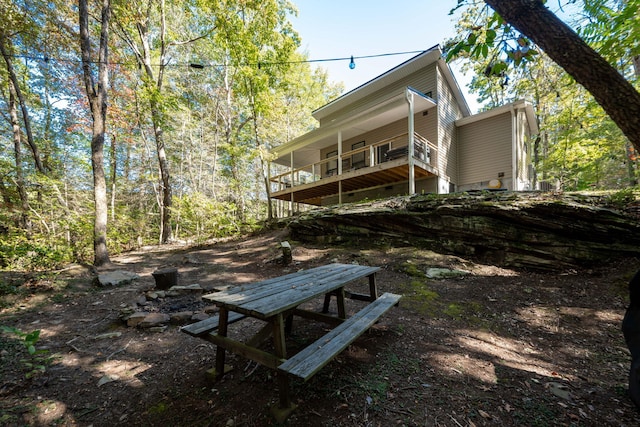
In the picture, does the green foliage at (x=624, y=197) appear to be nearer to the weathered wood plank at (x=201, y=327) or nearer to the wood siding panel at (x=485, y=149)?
the wood siding panel at (x=485, y=149)

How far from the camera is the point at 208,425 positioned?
1819 mm

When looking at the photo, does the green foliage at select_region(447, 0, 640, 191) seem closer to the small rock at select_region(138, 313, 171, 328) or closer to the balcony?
the balcony

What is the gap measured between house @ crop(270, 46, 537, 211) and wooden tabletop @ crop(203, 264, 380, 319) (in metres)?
7.07

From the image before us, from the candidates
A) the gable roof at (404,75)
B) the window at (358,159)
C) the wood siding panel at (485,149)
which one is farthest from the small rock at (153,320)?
the wood siding panel at (485,149)

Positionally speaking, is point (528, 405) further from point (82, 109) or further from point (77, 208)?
point (82, 109)

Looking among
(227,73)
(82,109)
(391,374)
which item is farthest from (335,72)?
(391,374)

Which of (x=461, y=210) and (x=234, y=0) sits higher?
(x=234, y=0)

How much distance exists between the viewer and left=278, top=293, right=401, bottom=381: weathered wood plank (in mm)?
1693

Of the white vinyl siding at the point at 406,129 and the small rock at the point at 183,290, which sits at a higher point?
the white vinyl siding at the point at 406,129

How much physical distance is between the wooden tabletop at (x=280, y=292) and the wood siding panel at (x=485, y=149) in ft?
36.0

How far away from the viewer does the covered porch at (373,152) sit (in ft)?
31.1

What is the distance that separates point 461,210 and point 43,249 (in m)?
9.88

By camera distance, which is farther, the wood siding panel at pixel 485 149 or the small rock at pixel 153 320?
the wood siding panel at pixel 485 149

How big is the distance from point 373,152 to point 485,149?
5.18 m
